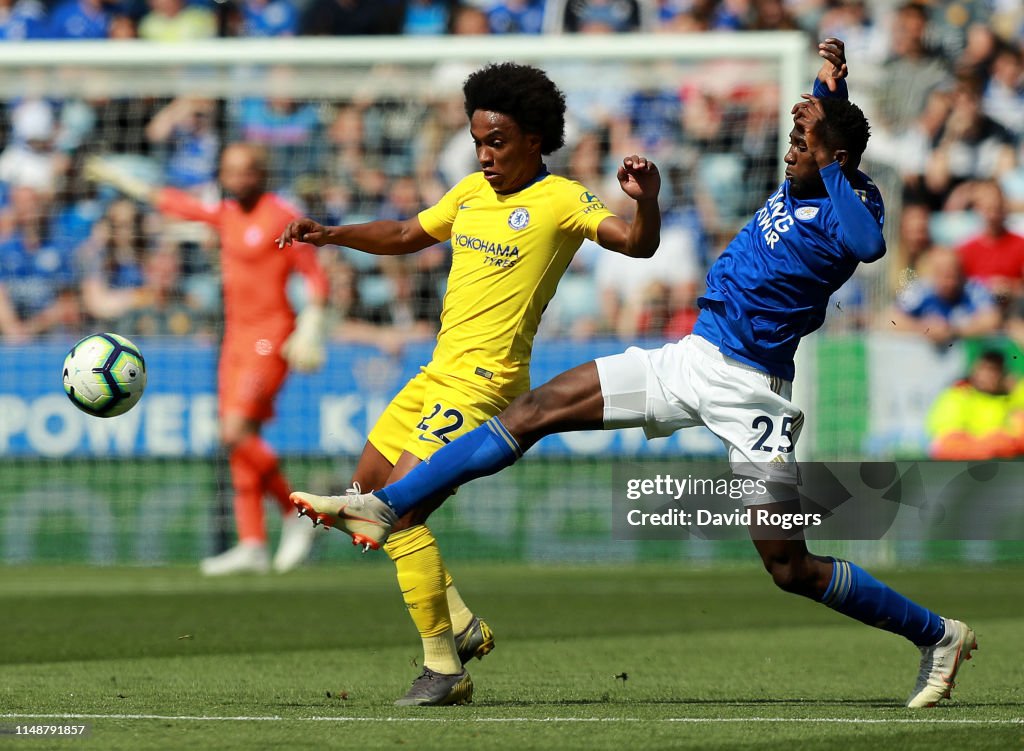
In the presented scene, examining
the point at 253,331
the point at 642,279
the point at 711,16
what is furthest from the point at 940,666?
the point at 711,16

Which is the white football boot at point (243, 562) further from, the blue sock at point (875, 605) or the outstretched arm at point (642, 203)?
the blue sock at point (875, 605)

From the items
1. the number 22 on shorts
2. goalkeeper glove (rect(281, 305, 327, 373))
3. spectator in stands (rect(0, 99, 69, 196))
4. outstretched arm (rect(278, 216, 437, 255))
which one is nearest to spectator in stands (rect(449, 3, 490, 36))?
spectator in stands (rect(0, 99, 69, 196))

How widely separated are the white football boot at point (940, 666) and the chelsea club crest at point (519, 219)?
223 cm

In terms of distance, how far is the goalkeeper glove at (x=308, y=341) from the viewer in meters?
12.7

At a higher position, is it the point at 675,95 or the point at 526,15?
the point at 526,15

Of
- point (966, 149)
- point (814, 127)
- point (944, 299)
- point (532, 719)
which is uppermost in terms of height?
point (966, 149)

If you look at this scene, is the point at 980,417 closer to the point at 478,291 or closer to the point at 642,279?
the point at 642,279

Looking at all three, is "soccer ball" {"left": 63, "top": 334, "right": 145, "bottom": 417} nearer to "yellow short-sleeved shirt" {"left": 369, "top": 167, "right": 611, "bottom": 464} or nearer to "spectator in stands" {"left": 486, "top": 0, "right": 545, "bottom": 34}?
"yellow short-sleeved shirt" {"left": 369, "top": 167, "right": 611, "bottom": 464}

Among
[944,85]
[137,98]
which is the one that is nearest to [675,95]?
[944,85]

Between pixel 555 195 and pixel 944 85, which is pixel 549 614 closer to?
pixel 555 195

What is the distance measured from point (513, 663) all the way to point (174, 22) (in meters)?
11.7

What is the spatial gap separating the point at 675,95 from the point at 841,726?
9715mm

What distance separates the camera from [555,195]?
6.80m

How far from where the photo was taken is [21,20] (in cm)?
1823
